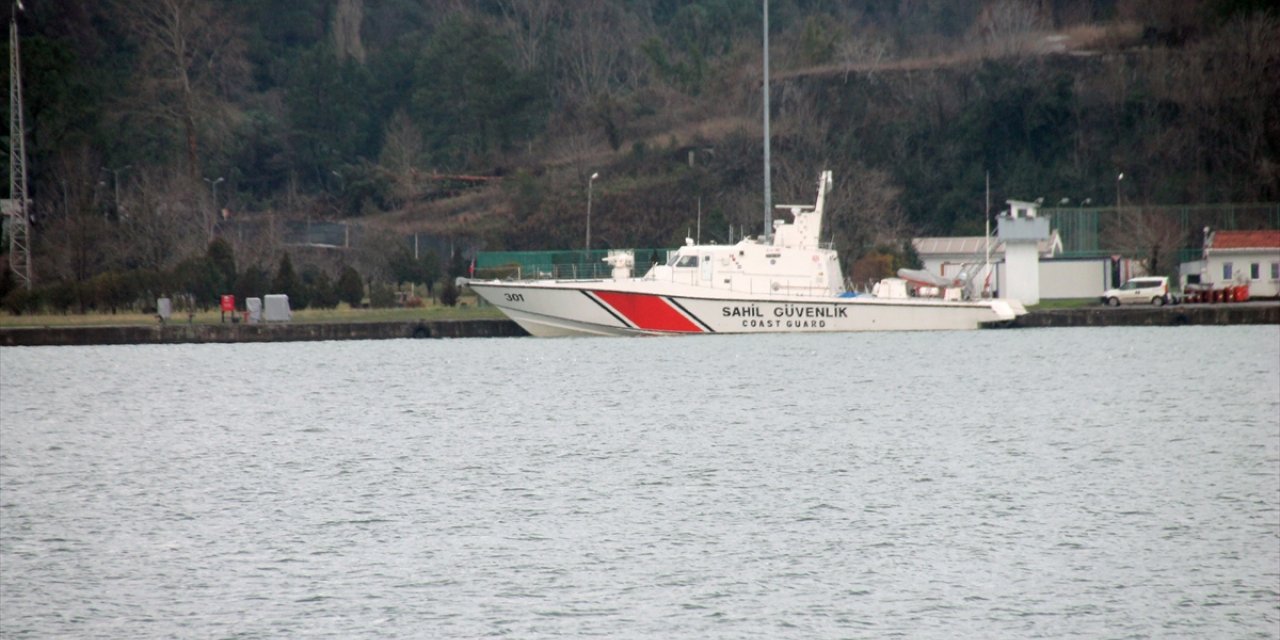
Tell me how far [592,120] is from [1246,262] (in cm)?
4145

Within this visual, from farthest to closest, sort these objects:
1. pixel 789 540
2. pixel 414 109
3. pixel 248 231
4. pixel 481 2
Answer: pixel 481 2, pixel 414 109, pixel 248 231, pixel 789 540

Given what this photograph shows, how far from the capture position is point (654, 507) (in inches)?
824

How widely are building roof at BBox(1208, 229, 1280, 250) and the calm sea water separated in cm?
1796

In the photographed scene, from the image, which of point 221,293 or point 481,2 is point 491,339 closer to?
point 221,293

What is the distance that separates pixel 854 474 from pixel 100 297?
38202mm

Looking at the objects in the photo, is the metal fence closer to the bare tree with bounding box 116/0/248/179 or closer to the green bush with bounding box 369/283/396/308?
the green bush with bounding box 369/283/396/308

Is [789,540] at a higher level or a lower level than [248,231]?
lower

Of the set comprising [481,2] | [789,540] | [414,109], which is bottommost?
[789,540]

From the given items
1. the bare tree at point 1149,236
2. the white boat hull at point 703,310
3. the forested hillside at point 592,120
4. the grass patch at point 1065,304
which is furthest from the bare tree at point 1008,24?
the white boat hull at point 703,310

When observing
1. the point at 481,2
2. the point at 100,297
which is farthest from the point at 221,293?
the point at 481,2

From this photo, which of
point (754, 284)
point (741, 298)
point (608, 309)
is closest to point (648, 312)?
point (608, 309)

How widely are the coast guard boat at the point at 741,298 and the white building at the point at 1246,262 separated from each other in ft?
38.3

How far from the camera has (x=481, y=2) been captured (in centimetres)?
10300

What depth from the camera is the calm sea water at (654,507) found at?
624 inches
